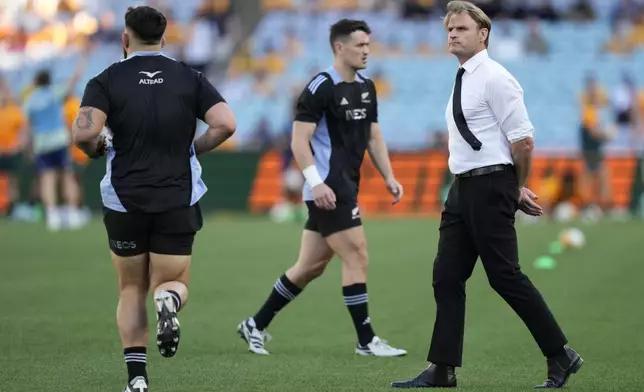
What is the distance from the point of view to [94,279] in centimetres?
1402

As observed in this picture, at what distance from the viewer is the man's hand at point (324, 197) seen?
8.84m

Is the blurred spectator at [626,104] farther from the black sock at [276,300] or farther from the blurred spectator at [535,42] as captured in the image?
the black sock at [276,300]

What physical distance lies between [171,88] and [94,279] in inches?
303

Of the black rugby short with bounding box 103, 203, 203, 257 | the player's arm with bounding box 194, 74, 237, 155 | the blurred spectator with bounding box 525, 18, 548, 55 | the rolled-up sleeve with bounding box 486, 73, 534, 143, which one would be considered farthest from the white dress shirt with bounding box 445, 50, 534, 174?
the blurred spectator with bounding box 525, 18, 548, 55

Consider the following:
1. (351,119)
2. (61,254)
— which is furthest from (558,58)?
(351,119)

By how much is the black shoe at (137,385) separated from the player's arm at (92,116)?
1.29m

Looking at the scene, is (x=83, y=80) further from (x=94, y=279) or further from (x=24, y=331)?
(x=24, y=331)

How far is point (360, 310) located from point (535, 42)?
85.6ft

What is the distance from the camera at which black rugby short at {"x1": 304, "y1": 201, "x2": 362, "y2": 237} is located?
9039 mm

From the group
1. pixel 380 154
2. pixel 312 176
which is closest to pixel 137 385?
pixel 312 176

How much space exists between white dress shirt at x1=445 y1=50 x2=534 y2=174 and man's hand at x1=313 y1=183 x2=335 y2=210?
5.70 feet

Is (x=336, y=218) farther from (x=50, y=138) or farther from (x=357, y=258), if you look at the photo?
(x=50, y=138)

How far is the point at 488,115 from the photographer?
7105 mm

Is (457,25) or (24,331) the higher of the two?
(457,25)
